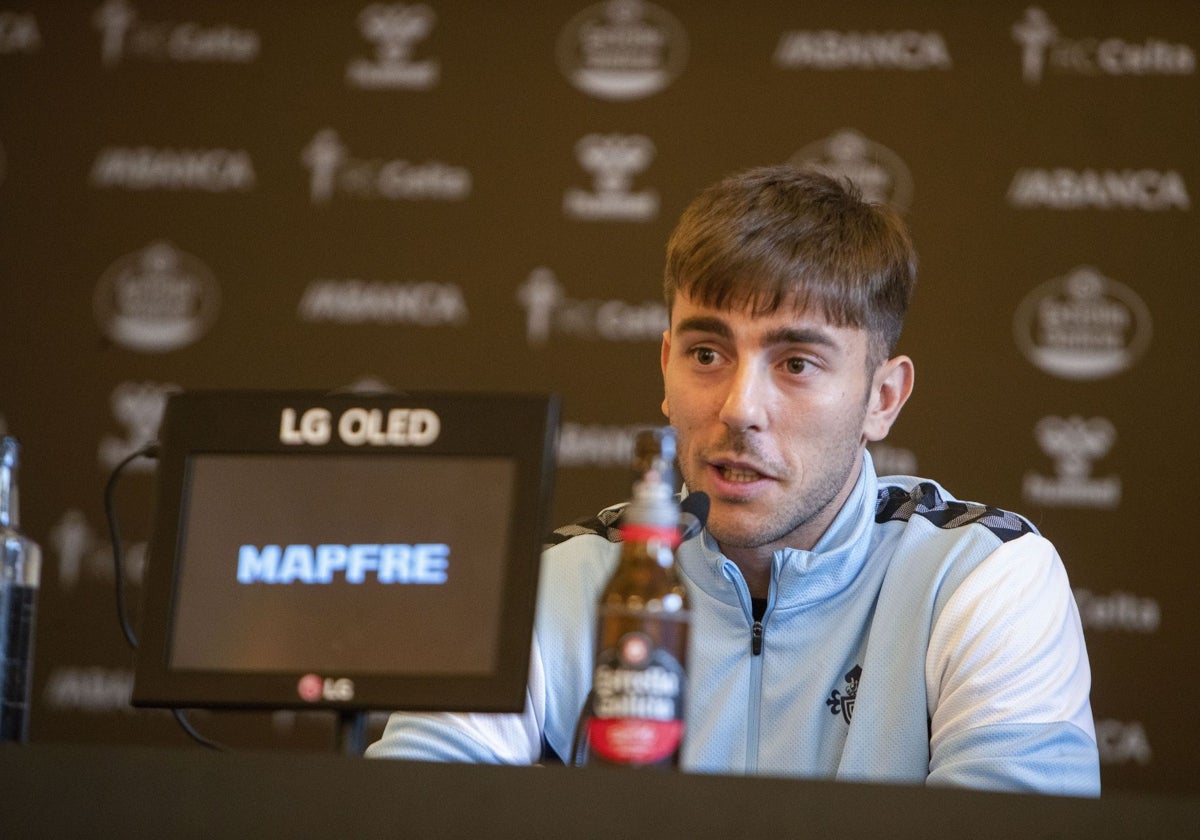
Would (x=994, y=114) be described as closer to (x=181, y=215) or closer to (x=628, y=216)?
(x=628, y=216)

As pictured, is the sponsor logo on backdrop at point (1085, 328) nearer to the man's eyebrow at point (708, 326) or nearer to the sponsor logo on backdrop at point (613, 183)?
the sponsor logo on backdrop at point (613, 183)

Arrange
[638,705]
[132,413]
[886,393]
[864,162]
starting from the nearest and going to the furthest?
[638,705], [886,393], [864,162], [132,413]

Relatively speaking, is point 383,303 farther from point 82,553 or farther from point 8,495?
point 8,495

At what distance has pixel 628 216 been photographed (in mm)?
3139

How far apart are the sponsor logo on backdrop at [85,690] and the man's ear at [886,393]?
2043mm

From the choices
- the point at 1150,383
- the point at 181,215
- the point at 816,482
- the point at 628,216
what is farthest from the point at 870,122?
the point at 816,482

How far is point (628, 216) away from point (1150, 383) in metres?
1.15

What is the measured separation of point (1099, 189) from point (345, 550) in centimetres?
246

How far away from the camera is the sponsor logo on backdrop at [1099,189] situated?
299 centimetres

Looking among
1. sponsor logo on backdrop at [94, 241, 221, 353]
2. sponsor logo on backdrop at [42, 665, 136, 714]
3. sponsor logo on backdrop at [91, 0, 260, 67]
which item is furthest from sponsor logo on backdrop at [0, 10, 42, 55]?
sponsor logo on backdrop at [42, 665, 136, 714]

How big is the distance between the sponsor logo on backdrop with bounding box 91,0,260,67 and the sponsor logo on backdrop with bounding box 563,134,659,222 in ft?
2.72

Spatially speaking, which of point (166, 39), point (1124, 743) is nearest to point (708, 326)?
point (1124, 743)

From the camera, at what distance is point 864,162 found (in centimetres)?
308

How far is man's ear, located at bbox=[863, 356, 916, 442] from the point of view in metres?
1.64
